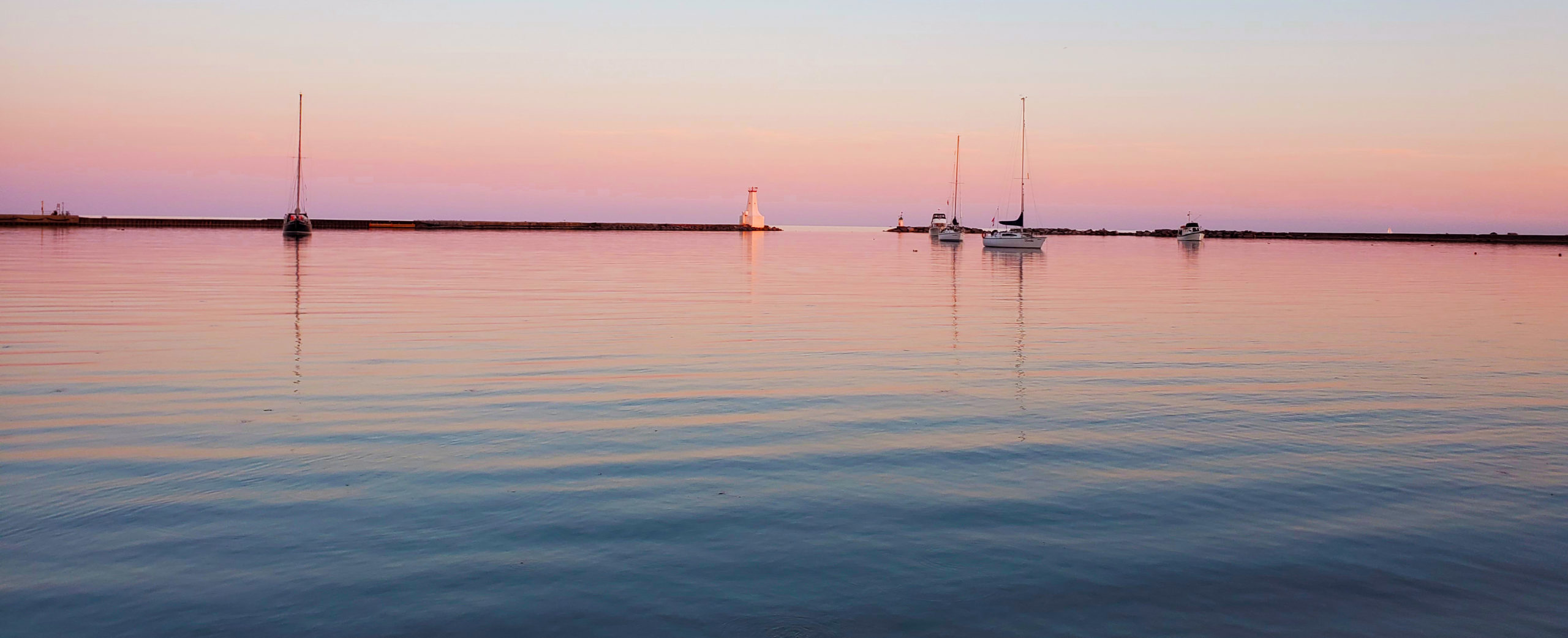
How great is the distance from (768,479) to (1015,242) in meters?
76.1

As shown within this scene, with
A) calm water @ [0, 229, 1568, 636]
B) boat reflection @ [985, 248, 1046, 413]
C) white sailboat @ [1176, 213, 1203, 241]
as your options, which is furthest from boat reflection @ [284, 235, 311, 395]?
white sailboat @ [1176, 213, 1203, 241]

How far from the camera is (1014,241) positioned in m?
→ 82.4

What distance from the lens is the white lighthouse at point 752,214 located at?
559 feet

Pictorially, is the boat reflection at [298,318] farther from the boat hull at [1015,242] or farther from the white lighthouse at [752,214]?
the white lighthouse at [752,214]

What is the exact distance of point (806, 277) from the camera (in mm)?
40562

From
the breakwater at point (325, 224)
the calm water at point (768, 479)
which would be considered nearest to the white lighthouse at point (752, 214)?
the breakwater at point (325, 224)

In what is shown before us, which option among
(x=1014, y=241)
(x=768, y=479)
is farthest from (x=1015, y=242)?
(x=768, y=479)

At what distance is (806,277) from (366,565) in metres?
34.5

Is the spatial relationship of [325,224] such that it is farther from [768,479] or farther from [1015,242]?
[768,479]

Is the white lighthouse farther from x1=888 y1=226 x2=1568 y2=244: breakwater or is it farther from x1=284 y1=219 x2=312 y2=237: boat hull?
x1=284 y1=219 x2=312 y2=237: boat hull

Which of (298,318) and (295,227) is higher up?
(295,227)

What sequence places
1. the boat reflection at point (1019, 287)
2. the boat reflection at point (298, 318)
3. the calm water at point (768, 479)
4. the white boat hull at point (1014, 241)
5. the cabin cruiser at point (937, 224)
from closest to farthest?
the calm water at point (768, 479)
the boat reflection at point (298, 318)
the boat reflection at point (1019, 287)
the white boat hull at point (1014, 241)
the cabin cruiser at point (937, 224)

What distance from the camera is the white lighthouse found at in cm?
17050

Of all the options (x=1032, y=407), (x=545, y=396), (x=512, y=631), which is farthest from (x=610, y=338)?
(x=512, y=631)
